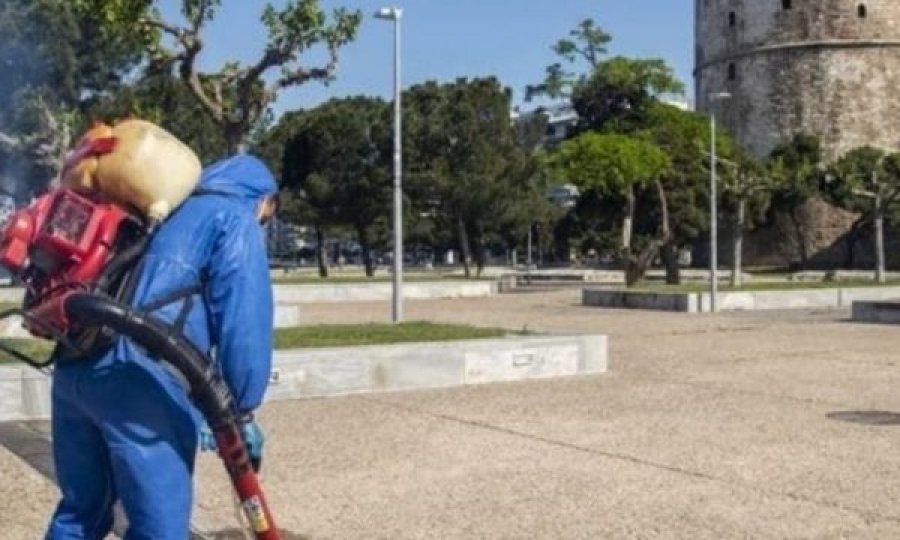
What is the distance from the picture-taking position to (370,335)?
43.3 feet

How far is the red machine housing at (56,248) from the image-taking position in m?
3.03

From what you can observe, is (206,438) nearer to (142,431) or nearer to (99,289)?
(142,431)

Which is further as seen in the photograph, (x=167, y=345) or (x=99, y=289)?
(x=99, y=289)

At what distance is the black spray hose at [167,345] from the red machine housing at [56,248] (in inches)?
3.6

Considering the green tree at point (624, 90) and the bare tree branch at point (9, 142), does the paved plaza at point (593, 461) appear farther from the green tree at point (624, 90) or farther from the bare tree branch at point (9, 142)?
the green tree at point (624, 90)

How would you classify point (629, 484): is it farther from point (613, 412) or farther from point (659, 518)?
point (613, 412)

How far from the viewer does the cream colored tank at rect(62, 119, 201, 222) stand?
3.16 meters

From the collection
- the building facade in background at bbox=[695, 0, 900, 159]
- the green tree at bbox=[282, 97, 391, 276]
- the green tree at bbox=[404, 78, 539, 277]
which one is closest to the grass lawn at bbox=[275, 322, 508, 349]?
the green tree at bbox=[282, 97, 391, 276]

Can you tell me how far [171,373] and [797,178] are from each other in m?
48.6

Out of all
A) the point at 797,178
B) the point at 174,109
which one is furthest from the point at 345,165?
the point at 797,178

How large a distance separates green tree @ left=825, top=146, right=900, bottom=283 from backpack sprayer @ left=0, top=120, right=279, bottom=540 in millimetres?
39248

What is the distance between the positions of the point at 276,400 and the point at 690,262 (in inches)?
2092

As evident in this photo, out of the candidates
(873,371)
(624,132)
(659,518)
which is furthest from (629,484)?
(624,132)

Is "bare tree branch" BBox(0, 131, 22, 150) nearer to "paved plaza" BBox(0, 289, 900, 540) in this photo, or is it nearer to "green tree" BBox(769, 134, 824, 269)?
"paved plaza" BBox(0, 289, 900, 540)
